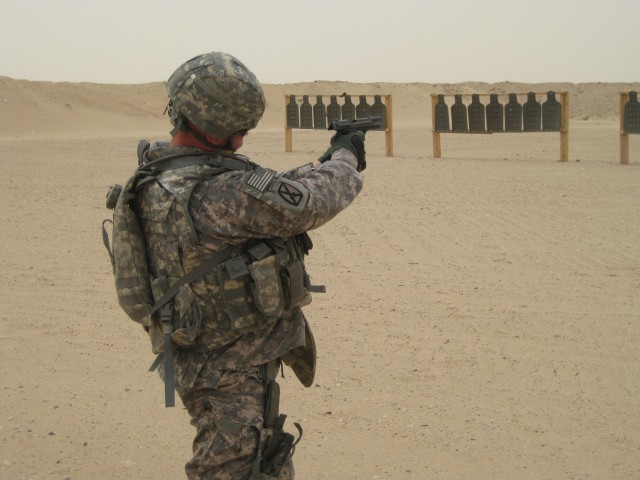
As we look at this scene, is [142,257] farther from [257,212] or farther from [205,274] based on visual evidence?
[257,212]

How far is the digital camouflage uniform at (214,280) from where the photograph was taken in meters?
2.87

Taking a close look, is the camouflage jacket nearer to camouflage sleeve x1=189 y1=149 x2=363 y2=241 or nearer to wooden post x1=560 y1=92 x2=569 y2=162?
camouflage sleeve x1=189 y1=149 x2=363 y2=241

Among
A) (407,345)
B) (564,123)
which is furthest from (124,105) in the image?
(407,345)

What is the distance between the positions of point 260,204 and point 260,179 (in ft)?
0.27

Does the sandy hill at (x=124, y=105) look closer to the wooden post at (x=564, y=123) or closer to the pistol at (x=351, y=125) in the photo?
the wooden post at (x=564, y=123)

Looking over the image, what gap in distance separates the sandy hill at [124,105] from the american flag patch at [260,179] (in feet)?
105

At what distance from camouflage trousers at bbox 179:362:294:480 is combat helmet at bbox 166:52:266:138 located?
2.76ft

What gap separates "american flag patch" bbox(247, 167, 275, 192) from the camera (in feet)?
9.28

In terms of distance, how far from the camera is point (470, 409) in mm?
5078

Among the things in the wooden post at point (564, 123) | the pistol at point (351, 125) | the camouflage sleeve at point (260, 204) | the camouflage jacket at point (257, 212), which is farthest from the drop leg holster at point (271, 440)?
the wooden post at point (564, 123)

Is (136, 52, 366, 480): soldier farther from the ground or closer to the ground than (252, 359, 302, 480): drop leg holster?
farther from the ground

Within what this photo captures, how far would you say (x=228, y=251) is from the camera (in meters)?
2.98

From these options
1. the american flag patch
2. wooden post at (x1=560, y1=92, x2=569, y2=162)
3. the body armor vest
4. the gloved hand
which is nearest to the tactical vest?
the body armor vest

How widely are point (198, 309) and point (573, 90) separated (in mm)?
54648
